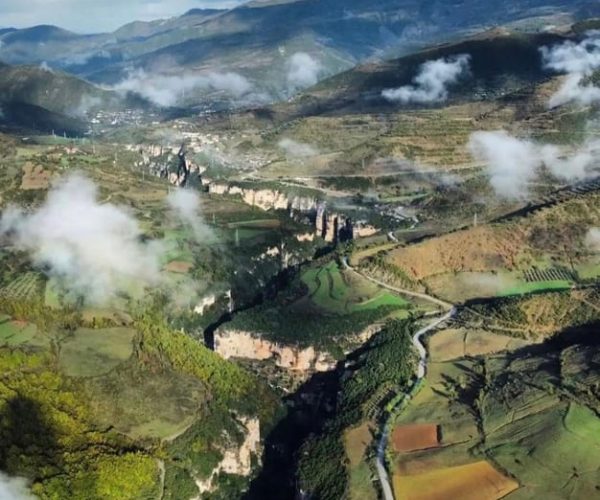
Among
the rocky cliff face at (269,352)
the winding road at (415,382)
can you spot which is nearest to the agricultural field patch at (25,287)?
the rocky cliff face at (269,352)

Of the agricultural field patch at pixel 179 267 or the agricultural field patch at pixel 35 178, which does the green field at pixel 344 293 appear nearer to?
the agricultural field patch at pixel 179 267

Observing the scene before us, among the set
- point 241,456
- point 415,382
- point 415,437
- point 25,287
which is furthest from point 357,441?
point 25,287

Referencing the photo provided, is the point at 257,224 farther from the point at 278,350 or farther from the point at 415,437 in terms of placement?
the point at 415,437

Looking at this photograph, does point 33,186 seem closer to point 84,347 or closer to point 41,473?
point 84,347

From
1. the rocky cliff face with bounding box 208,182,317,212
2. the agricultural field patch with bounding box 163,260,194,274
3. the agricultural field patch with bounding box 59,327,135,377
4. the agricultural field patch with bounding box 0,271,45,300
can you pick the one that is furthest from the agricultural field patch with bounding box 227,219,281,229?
the agricultural field patch with bounding box 59,327,135,377

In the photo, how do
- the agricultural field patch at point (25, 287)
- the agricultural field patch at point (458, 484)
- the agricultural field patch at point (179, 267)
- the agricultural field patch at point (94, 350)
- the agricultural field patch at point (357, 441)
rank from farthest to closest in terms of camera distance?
the agricultural field patch at point (179, 267) → the agricultural field patch at point (25, 287) → the agricultural field patch at point (94, 350) → the agricultural field patch at point (357, 441) → the agricultural field patch at point (458, 484)

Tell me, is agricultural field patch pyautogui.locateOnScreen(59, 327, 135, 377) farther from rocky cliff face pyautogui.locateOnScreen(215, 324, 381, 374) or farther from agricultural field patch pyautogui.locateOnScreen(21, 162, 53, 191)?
agricultural field patch pyautogui.locateOnScreen(21, 162, 53, 191)

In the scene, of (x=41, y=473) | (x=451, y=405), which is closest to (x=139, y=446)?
(x=41, y=473)
